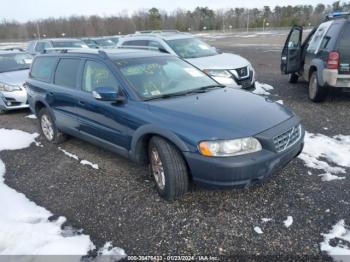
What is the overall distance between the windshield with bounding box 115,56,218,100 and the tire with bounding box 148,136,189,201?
0.68 m

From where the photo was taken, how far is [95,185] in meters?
3.87

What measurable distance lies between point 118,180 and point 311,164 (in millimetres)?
2558

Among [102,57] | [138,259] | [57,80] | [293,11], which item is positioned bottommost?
[138,259]

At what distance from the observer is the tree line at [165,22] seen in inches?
2832

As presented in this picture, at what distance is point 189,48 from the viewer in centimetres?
835

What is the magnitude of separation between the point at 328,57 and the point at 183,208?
480 centimetres

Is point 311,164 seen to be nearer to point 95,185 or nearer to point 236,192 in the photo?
point 236,192

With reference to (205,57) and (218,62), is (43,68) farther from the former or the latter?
(205,57)

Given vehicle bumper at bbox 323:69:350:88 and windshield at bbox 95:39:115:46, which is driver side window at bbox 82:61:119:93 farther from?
windshield at bbox 95:39:115:46

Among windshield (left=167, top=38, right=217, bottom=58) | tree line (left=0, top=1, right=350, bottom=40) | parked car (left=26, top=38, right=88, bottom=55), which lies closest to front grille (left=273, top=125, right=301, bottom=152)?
windshield (left=167, top=38, right=217, bottom=58)

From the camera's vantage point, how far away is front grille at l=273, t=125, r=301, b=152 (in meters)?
3.02

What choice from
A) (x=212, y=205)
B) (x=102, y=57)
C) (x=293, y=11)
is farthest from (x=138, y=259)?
(x=293, y=11)

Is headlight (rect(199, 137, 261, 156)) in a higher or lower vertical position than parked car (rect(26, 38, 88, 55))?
lower

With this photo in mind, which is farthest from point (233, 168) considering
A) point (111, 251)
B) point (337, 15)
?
point (337, 15)
